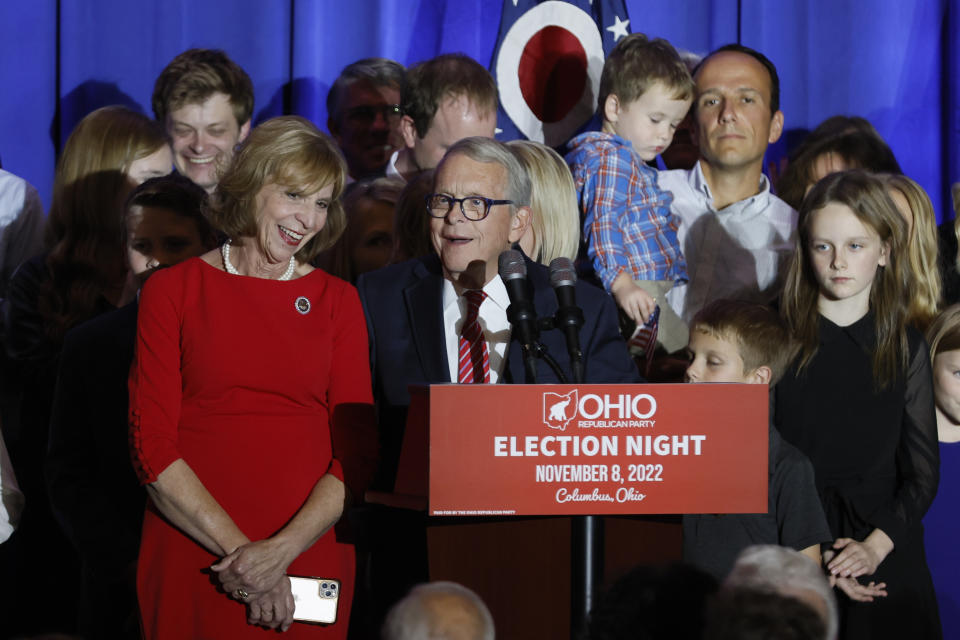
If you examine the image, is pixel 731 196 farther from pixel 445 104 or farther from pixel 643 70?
pixel 445 104

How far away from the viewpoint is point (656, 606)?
1.40 m

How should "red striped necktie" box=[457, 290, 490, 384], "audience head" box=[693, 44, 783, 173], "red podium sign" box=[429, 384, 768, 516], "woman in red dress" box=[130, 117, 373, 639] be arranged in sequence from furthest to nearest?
"audience head" box=[693, 44, 783, 173], "red striped necktie" box=[457, 290, 490, 384], "woman in red dress" box=[130, 117, 373, 639], "red podium sign" box=[429, 384, 768, 516]

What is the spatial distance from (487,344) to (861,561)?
1.18m

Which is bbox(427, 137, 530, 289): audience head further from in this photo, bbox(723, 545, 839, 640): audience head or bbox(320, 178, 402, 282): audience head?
bbox(723, 545, 839, 640): audience head

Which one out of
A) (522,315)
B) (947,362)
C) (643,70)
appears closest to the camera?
(522,315)

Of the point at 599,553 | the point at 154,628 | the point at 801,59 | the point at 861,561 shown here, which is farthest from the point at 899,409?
the point at 801,59

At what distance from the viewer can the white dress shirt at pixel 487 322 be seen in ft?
8.56

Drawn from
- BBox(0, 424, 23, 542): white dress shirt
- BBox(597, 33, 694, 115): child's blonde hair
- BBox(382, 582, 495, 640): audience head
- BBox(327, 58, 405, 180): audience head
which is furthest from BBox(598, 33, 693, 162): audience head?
BBox(382, 582, 495, 640): audience head

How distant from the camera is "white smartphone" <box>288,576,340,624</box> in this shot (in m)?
2.27

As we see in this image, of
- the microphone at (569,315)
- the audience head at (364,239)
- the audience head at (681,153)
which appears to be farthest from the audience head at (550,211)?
the audience head at (681,153)

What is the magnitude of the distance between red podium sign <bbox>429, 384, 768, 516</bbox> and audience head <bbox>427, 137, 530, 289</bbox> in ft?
2.67

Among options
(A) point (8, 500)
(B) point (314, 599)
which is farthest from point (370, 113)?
(B) point (314, 599)

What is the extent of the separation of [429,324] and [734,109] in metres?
1.96

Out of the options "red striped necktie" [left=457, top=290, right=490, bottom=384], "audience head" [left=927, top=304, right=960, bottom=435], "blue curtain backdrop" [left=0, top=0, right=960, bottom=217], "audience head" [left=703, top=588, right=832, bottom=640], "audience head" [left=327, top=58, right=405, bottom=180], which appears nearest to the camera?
"audience head" [left=703, top=588, right=832, bottom=640]
